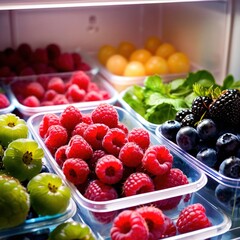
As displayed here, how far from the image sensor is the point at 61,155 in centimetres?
98

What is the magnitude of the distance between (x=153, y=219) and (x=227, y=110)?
35 cm

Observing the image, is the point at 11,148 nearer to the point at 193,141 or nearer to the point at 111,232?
the point at 111,232

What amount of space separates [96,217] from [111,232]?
0.08m

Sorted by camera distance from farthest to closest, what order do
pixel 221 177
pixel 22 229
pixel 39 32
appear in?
pixel 39 32
pixel 221 177
pixel 22 229

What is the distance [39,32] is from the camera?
1.65 m

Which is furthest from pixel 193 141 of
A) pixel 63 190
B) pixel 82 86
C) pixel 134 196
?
pixel 82 86

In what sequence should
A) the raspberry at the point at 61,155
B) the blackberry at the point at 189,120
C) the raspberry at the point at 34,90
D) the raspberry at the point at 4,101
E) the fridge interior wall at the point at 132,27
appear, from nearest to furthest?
the raspberry at the point at 61,155 → the blackberry at the point at 189,120 → the raspberry at the point at 4,101 → the raspberry at the point at 34,90 → the fridge interior wall at the point at 132,27

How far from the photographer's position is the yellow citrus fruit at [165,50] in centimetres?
162

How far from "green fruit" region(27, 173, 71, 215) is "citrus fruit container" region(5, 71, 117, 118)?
0.49 meters

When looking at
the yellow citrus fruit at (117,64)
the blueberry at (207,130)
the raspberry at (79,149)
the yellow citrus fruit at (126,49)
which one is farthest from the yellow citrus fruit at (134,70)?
the raspberry at (79,149)

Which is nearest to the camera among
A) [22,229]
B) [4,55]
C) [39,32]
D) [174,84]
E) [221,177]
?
[22,229]

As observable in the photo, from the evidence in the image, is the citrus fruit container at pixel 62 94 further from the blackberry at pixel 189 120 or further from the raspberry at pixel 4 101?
the blackberry at pixel 189 120

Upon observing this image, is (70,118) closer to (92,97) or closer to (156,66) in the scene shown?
(92,97)

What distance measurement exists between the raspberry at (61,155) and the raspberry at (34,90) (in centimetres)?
44
